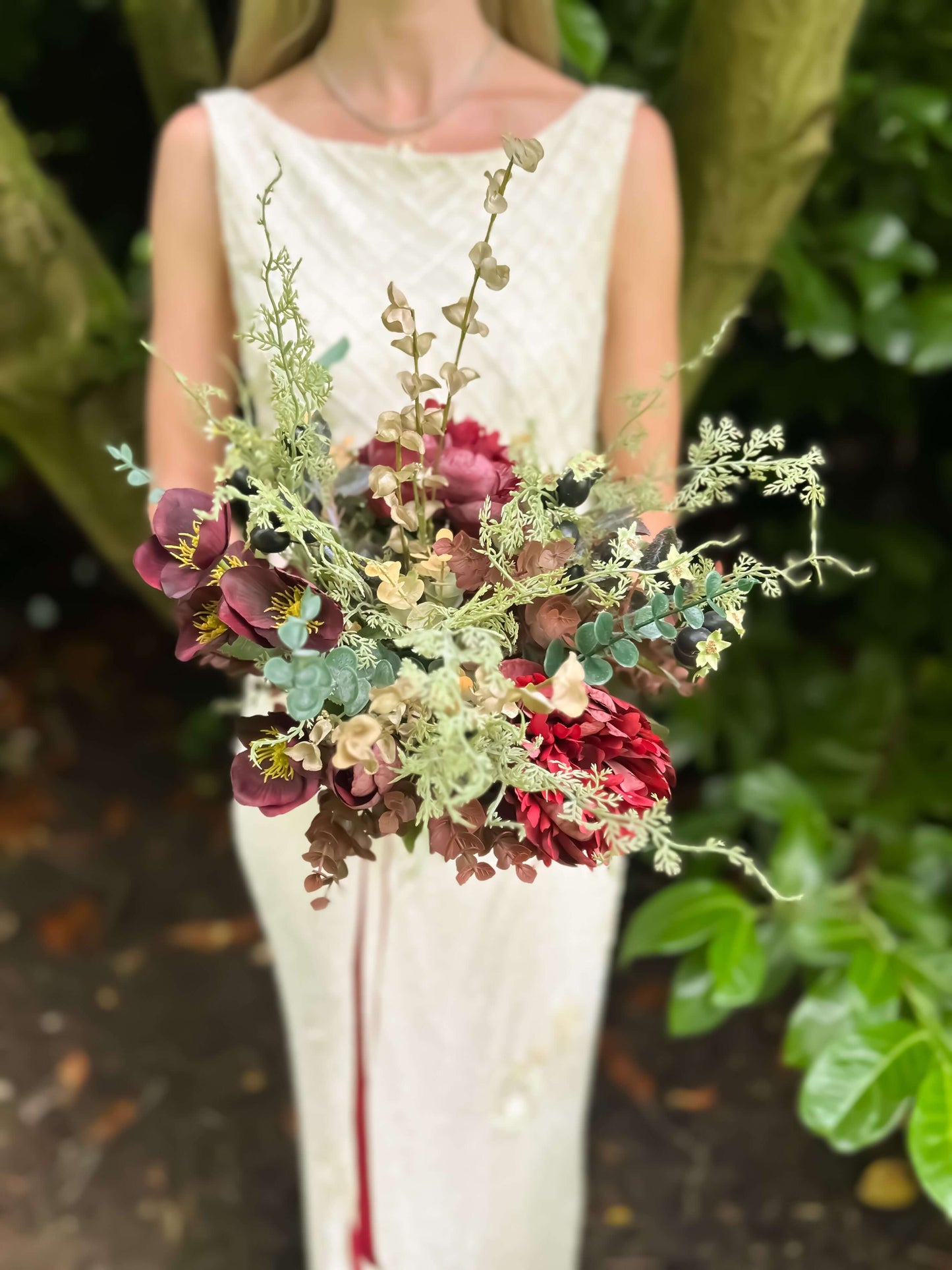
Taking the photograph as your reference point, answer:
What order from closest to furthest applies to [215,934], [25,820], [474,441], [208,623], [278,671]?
[278,671]
[208,623]
[474,441]
[215,934]
[25,820]

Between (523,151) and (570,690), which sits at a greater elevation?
(523,151)

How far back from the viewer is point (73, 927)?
191 centimetres

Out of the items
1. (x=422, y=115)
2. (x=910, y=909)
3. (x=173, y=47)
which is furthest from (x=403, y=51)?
(x=910, y=909)

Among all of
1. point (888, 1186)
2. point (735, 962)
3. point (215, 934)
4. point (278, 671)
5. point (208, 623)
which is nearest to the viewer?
point (278, 671)

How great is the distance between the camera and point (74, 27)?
1.79 m

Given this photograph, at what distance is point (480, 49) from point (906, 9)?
65 centimetres

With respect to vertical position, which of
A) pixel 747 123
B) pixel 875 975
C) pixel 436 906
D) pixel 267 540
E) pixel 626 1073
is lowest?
pixel 626 1073

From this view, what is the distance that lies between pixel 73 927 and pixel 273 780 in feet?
5.15

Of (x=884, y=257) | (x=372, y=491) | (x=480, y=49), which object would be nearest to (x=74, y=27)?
(x=480, y=49)

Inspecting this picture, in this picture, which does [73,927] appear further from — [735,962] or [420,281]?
[420,281]

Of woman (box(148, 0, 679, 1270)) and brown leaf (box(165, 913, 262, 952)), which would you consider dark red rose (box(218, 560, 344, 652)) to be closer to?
woman (box(148, 0, 679, 1270))

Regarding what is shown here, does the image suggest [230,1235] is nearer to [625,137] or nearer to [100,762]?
[100,762]

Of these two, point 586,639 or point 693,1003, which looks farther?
point 693,1003

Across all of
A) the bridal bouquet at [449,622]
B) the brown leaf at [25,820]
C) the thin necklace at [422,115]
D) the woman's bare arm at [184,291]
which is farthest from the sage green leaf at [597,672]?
the brown leaf at [25,820]
